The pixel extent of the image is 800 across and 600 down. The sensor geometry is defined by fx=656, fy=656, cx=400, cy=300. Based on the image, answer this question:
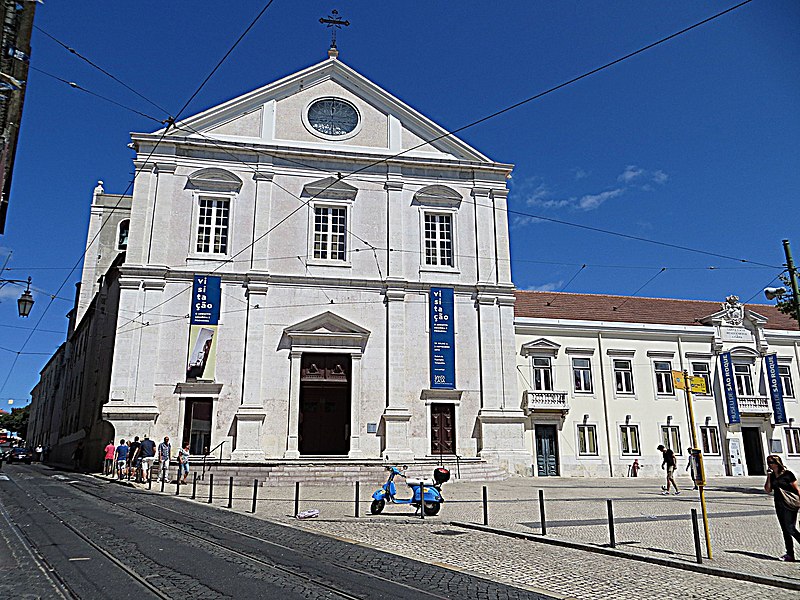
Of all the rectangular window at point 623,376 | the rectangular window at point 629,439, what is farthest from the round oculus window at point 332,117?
the rectangular window at point 629,439

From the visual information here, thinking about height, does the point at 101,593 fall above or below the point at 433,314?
below

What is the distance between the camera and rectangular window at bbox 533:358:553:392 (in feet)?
104

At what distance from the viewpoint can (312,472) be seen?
24.4 m

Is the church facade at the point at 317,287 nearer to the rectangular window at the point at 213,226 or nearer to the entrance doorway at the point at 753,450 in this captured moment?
the rectangular window at the point at 213,226

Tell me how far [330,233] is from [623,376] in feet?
53.0

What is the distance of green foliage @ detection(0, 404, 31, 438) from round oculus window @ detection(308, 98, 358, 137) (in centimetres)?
8456

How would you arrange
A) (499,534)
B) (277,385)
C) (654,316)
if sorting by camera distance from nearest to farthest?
1. (499,534)
2. (277,385)
3. (654,316)

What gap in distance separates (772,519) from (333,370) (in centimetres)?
1810

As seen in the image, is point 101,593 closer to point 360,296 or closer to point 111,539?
point 111,539

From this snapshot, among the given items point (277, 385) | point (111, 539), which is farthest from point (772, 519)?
point (277, 385)

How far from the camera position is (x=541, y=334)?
3222 cm

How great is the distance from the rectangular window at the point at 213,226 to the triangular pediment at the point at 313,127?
3.17m

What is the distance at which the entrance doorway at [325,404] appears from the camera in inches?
1134

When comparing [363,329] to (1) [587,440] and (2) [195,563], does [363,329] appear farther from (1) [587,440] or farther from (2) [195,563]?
(2) [195,563]
